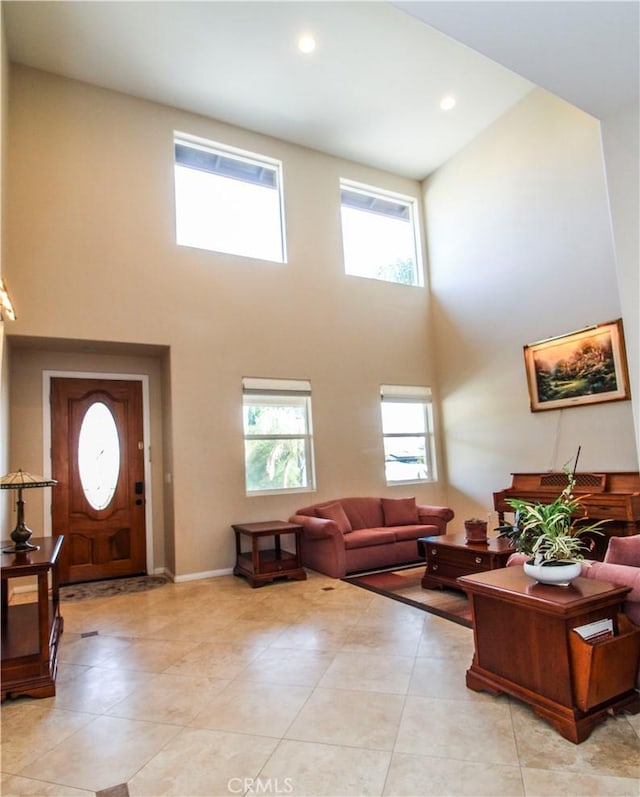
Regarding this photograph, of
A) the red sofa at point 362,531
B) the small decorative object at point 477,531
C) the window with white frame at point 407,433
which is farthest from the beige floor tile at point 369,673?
the window with white frame at point 407,433

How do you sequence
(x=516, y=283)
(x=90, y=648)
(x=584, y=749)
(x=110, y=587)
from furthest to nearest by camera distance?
(x=516, y=283) < (x=110, y=587) < (x=90, y=648) < (x=584, y=749)

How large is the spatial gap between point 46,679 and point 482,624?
7.82ft

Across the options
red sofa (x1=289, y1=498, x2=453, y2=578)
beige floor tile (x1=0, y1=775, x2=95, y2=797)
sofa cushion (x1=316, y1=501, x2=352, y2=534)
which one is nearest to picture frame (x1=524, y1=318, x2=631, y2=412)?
red sofa (x1=289, y1=498, x2=453, y2=578)

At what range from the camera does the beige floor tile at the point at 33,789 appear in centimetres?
189

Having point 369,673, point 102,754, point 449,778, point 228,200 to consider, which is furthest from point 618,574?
point 228,200

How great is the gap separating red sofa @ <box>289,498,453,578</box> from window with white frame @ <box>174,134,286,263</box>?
129 inches

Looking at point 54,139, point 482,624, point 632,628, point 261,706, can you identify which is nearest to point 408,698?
point 482,624

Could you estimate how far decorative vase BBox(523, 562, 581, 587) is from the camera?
229cm

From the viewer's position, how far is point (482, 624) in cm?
255

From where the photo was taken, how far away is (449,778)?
1885 millimetres

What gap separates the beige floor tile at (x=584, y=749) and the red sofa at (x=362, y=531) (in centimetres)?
298

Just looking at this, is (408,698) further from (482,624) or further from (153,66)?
(153,66)

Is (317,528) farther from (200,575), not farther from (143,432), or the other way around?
(143,432)

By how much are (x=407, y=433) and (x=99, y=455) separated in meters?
4.05
